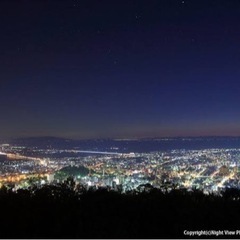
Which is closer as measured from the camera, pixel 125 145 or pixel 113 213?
pixel 113 213

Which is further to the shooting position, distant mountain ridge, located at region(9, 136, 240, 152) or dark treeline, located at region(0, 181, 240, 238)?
distant mountain ridge, located at region(9, 136, 240, 152)

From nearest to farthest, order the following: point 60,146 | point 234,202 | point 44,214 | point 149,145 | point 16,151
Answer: point 44,214 < point 234,202 < point 16,151 < point 60,146 < point 149,145

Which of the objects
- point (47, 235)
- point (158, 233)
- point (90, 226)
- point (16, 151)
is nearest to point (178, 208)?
point (158, 233)

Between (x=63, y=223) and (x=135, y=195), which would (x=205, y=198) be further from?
(x=63, y=223)

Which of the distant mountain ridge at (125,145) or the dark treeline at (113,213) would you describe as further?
the distant mountain ridge at (125,145)

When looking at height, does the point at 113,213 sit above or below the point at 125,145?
above

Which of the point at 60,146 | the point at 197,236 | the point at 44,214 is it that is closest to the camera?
the point at 197,236

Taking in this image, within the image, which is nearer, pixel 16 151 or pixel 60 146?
pixel 16 151
